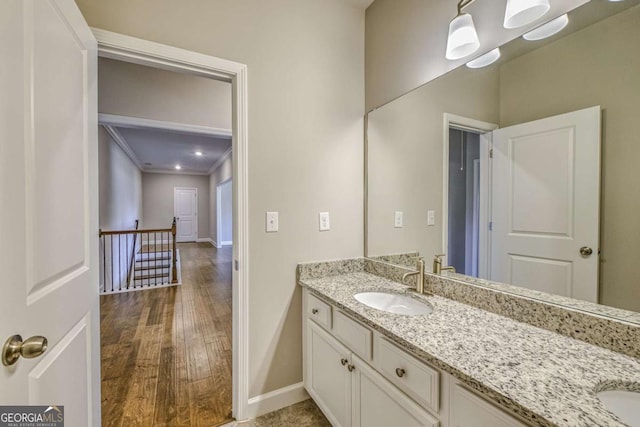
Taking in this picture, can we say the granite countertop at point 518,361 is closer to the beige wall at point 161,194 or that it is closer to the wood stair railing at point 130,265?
the wood stair railing at point 130,265

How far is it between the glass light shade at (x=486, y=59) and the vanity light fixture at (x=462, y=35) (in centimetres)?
5

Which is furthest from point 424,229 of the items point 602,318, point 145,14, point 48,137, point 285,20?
point 145,14

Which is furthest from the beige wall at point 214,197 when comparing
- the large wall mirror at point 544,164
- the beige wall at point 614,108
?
the beige wall at point 614,108

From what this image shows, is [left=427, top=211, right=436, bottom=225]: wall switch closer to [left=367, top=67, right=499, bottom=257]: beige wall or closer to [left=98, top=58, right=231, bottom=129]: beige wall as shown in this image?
[left=367, top=67, right=499, bottom=257]: beige wall

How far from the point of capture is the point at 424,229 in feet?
5.61

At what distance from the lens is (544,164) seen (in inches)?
43.3

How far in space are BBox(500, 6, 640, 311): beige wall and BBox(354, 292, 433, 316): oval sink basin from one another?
727 mm

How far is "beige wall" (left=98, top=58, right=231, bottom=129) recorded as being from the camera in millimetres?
2947

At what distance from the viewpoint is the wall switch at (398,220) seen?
72.1 inches

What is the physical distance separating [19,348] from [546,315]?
1.61 meters

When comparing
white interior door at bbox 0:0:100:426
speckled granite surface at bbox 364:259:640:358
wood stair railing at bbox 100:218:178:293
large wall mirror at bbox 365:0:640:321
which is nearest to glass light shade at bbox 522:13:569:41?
large wall mirror at bbox 365:0:640:321

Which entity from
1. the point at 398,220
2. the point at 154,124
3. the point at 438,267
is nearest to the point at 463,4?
the point at 398,220

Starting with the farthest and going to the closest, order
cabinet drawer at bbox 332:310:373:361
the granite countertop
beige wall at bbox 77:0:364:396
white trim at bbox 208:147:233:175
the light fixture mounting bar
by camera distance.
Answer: white trim at bbox 208:147:233:175
beige wall at bbox 77:0:364:396
the light fixture mounting bar
cabinet drawer at bbox 332:310:373:361
the granite countertop

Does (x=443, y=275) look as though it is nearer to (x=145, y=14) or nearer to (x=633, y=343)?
(x=633, y=343)
